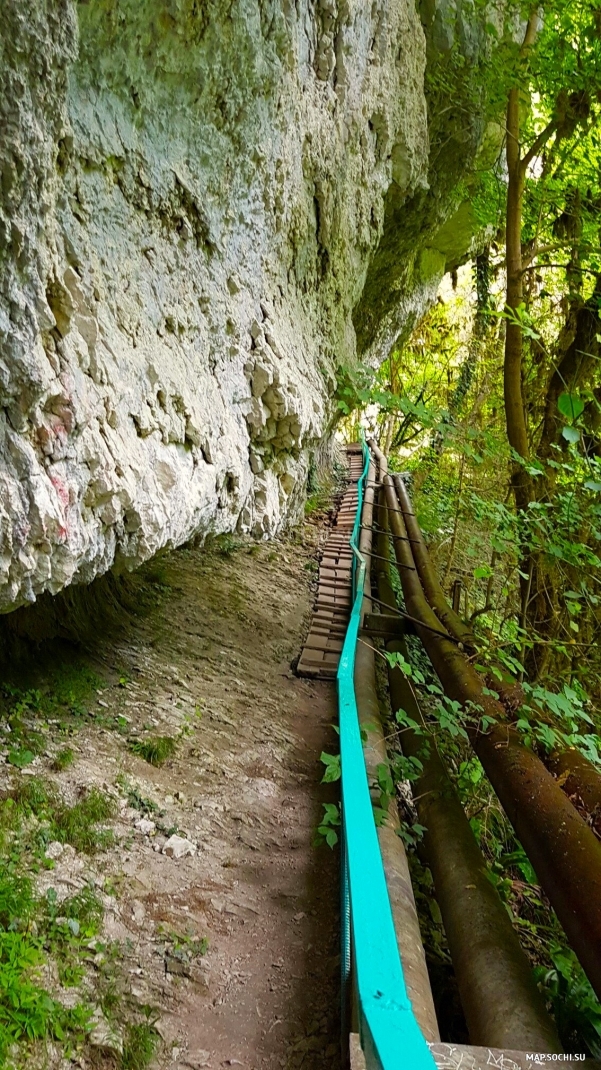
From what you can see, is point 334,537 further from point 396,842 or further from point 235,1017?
point 235,1017

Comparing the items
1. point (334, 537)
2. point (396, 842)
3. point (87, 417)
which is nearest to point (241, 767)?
point (396, 842)

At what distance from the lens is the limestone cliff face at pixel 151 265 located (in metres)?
2.52

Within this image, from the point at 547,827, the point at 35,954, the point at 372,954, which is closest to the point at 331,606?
the point at 547,827

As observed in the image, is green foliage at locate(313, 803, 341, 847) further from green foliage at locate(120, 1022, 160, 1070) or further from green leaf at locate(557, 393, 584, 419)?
green leaf at locate(557, 393, 584, 419)

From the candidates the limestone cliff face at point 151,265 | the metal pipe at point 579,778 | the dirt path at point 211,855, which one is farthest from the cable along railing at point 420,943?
the limestone cliff face at point 151,265

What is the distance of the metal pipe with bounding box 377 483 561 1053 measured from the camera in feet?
7.25

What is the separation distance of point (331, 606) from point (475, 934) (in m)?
5.10

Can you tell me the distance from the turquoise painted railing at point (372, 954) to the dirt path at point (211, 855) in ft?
1.45

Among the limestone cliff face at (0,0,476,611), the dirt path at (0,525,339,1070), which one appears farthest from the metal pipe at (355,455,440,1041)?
the limestone cliff face at (0,0,476,611)

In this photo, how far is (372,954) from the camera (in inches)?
75.5

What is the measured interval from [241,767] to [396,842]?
1.46m

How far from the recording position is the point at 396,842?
127 inches

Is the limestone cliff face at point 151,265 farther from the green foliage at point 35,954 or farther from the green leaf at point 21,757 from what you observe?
the green foliage at point 35,954

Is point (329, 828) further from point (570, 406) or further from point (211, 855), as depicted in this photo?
point (570, 406)
